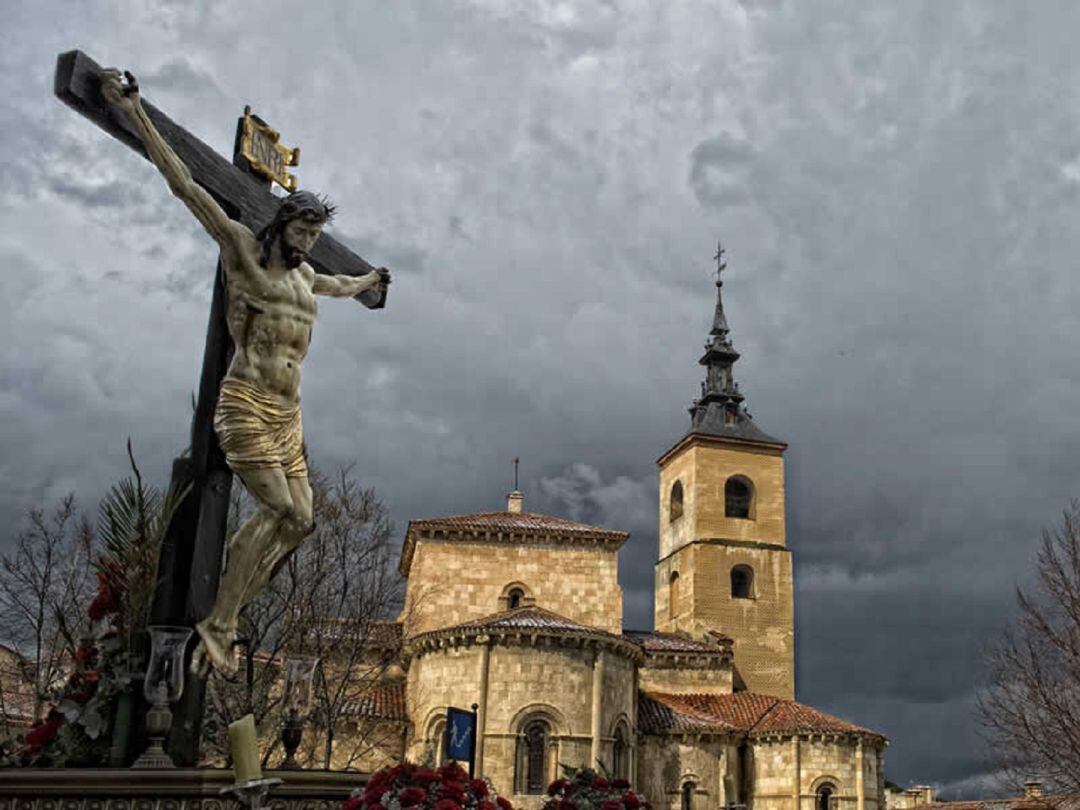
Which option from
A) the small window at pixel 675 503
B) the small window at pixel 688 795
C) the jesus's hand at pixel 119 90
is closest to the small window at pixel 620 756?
the small window at pixel 688 795

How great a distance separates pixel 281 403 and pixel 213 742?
215cm

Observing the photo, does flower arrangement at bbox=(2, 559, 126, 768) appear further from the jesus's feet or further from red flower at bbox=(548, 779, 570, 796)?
red flower at bbox=(548, 779, 570, 796)

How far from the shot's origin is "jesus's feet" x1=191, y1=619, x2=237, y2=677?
230 inches

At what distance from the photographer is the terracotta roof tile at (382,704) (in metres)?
31.3

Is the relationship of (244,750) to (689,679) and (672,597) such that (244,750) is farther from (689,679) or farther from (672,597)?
(672,597)

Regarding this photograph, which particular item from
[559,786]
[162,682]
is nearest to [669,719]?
[559,786]

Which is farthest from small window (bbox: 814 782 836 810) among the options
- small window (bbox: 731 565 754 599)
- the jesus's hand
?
the jesus's hand

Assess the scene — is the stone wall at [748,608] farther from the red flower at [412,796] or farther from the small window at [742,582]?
the red flower at [412,796]

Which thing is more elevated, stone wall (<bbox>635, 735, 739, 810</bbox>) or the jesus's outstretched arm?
the jesus's outstretched arm

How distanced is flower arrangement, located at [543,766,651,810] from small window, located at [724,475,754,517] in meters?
52.6

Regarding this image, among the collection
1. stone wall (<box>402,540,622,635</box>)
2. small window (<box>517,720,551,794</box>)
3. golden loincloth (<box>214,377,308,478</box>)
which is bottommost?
small window (<box>517,720,551,794</box>)

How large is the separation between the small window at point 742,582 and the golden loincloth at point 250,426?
2053 inches

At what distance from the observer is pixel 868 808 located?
3600 centimetres

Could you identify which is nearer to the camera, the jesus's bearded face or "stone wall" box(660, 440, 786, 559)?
the jesus's bearded face
